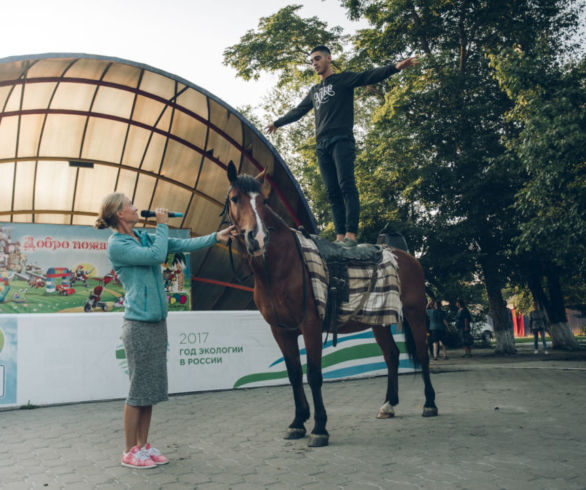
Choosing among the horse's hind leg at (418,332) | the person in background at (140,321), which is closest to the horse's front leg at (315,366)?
the person in background at (140,321)

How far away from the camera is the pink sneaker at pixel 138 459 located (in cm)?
391

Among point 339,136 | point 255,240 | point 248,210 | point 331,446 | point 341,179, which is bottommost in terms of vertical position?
point 331,446

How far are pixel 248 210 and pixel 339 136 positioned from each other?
178 centimetres

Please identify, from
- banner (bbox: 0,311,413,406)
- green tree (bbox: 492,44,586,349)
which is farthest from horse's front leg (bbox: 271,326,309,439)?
green tree (bbox: 492,44,586,349)

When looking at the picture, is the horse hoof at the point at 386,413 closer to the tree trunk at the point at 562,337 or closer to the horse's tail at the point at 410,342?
the horse's tail at the point at 410,342

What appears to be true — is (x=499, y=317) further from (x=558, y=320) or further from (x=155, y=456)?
(x=155, y=456)

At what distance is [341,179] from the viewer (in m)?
5.61

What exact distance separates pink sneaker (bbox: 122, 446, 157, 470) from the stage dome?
9.14 meters

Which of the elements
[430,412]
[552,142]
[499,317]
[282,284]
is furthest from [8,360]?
[499,317]

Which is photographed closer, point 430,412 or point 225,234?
point 225,234

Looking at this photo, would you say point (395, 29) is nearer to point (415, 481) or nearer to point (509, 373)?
point (509, 373)

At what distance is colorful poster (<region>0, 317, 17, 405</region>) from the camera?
7770 mm

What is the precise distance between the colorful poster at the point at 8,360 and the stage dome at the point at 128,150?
19.3 ft

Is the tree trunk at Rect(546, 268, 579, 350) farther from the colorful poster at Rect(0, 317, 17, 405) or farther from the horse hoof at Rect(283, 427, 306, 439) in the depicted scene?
the colorful poster at Rect(0, 317, 17, 405)
